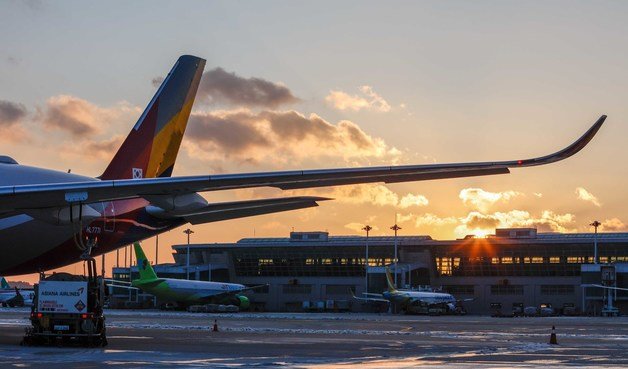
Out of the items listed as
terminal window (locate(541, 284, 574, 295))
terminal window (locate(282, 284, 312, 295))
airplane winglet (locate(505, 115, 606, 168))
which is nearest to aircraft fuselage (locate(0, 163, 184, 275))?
airplane winglet (locate(505, 115, 606, 168))

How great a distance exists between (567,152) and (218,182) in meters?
10.7

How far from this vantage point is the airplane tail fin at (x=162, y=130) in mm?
41094

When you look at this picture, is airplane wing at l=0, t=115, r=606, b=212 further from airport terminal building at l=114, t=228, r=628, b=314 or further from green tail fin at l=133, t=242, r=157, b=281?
airport terminal building at l=114, t=228, r=628, b=314

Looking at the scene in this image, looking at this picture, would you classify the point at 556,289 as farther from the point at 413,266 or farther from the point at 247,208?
the point at 247,208

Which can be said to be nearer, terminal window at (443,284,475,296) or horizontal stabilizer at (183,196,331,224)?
horizontal stabilizer at (183,196,331,224)

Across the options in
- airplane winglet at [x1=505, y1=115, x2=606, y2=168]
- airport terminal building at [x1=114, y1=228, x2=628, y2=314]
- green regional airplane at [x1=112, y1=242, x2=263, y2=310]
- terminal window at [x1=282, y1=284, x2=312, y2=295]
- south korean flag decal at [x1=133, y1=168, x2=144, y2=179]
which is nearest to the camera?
airplane winglet at [x1=505, y1=115, x2=606, y2=168]

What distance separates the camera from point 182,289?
4921 inches

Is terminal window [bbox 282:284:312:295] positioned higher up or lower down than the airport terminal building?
lower down

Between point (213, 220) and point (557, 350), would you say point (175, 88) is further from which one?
point (557, 350)

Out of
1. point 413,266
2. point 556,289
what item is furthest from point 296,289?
point 556,289

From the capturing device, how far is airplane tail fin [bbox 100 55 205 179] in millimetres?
41094

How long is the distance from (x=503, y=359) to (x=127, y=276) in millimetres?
153256

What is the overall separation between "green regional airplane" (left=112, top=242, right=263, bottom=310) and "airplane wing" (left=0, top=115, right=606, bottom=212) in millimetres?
85407

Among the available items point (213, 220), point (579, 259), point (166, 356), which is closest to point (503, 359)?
point (166, 356)
